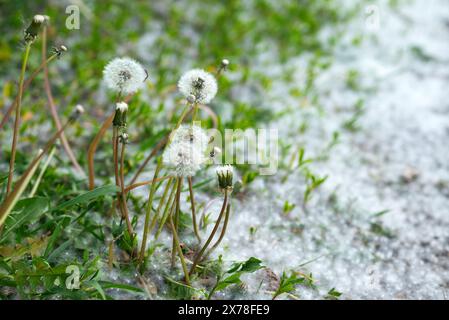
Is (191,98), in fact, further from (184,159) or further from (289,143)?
(289,143)

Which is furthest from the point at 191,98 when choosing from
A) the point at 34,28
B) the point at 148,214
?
the point at 34,28

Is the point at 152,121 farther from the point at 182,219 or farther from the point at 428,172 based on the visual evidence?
the point at 428,172

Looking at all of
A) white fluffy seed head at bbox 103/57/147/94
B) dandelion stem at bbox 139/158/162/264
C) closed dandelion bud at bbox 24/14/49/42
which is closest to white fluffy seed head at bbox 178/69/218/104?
white fluffy seed head at bbox 103/57/147/94

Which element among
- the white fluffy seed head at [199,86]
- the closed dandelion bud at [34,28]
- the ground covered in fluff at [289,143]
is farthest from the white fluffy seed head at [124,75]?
the ground covered in fluff at [289,143]

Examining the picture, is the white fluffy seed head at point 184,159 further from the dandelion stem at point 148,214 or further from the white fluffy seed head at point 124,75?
the white fluffy seed head at point 124,75
